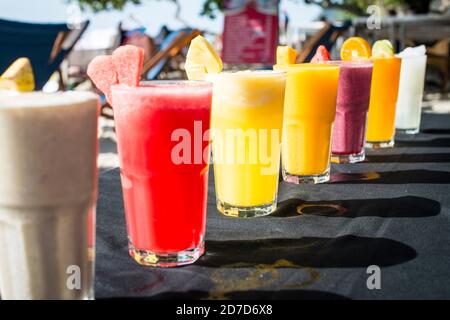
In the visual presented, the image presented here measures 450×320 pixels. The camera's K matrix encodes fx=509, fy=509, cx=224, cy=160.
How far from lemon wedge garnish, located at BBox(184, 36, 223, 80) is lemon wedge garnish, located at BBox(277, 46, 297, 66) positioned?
342 mm

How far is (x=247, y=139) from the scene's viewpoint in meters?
1.11

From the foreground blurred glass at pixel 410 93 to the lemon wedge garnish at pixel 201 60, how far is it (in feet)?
3.72

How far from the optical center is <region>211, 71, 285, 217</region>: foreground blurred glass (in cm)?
108

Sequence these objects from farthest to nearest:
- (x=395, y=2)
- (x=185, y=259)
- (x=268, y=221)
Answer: (x=395, y=2), (x=268, y=221), (x=185, y=259)

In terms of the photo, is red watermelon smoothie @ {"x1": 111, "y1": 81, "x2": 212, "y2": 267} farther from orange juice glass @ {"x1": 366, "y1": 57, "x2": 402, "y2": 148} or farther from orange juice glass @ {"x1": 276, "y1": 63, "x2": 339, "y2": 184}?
orange juice glass @ {"x1": 366, "y1": 57, "x2": 402, "y2": 148}

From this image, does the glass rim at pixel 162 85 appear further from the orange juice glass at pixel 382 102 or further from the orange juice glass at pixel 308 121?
the orange juice glass at pixel 382 102

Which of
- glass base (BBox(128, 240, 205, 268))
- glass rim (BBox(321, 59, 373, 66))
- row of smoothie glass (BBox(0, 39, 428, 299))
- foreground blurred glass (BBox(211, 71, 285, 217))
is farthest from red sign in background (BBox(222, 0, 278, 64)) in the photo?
glass base (BBox(128, 240, 205, 268))

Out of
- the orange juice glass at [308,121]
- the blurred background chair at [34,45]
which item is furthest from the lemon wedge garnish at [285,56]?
the blurred background chair at [34,45]

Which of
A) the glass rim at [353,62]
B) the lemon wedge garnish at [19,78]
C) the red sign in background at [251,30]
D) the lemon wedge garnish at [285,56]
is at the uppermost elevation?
the lemon wedge garnish at [19,78]

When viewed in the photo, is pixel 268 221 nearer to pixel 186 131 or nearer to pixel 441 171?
pixel 186 131

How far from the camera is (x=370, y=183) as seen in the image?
128 centimetres

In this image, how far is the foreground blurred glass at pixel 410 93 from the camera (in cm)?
196
